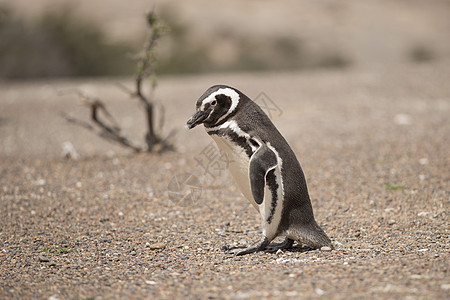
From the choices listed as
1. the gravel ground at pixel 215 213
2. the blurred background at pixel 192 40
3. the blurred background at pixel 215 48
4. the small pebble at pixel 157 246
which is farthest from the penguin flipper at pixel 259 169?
the blurred background at pixel 192 40

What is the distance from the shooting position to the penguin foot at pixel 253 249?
3.95 meters

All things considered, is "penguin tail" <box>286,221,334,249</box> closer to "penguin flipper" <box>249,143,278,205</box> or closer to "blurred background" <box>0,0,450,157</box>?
"penguin flipper" <box>249,143,278,205</box>

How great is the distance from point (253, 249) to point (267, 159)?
69 centimetres

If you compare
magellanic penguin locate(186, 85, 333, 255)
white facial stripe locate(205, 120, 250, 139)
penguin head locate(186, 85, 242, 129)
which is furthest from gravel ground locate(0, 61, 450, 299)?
penguin head locate(186, 85, 242, 129)

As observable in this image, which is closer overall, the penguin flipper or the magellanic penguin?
the penguin flipper

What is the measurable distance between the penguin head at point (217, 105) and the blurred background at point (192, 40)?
Result: 10.3 m

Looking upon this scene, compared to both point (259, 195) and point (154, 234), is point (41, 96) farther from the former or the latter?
point (259, 195)

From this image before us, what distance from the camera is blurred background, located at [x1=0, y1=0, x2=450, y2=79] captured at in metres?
14.2

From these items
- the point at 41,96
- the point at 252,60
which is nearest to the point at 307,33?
the point at 252,60

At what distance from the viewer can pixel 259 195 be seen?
373 cm

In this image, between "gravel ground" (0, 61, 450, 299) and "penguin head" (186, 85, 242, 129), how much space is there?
0.98 meters

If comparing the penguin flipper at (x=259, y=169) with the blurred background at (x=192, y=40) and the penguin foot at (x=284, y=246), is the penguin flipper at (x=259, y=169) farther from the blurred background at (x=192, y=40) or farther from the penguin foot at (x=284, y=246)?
the blurred background at (x=192, y=40)

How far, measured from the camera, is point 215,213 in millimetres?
5176

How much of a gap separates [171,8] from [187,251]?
11679 millimetres
